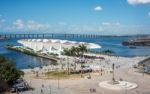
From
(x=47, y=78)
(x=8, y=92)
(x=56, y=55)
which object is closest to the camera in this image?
(x=8, y=92)

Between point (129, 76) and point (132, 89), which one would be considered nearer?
point (132, 89)

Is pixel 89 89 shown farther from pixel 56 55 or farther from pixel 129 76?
pixel 56 55

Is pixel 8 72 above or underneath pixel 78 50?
underneath

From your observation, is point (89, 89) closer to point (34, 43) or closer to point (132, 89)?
point (132, 89)

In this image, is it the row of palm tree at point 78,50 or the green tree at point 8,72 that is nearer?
the green tree at point 8,72

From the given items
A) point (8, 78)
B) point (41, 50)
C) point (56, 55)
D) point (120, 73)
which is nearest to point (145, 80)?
point (120, 73)

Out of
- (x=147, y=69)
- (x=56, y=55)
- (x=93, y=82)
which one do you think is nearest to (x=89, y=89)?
(x=93, y=82)

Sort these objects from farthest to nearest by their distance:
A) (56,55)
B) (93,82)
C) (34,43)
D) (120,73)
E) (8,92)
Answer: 1. (34,43)
2. (56,55)
3. (120,73)
4. (93,82)
5. (8,92)

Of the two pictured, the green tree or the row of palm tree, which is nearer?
the green tree

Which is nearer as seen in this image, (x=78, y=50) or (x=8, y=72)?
(x=8, y=72)
